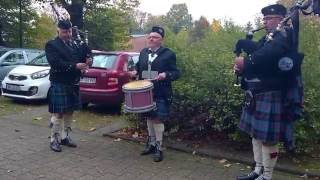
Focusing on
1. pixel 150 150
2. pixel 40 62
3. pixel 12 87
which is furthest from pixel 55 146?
pixel 40 62

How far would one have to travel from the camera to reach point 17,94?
36.7ft

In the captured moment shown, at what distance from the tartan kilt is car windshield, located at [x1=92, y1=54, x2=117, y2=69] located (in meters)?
5.07

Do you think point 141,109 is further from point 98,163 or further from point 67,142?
point 67,142

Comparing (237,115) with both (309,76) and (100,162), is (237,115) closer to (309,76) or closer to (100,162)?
(309,76)

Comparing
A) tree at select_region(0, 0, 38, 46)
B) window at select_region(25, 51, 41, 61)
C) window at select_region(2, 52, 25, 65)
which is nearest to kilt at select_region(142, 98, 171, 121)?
window at select_region(2, 52, 25, 65)

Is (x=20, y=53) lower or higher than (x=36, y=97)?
higher

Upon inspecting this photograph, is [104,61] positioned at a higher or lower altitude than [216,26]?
lower

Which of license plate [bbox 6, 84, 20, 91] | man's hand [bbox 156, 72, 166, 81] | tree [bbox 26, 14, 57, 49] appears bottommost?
license plate [bbox 6, 84, 20, 91]

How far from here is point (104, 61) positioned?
9859mm

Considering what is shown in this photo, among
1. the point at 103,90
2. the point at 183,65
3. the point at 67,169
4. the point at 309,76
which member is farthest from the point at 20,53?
the point at 309,76

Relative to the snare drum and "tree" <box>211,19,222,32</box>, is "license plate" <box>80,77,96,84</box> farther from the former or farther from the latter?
the snare drum

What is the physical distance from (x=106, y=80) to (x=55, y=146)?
293 cm

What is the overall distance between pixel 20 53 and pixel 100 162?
8.03 metres

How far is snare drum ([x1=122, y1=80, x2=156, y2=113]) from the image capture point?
19.5 feet
